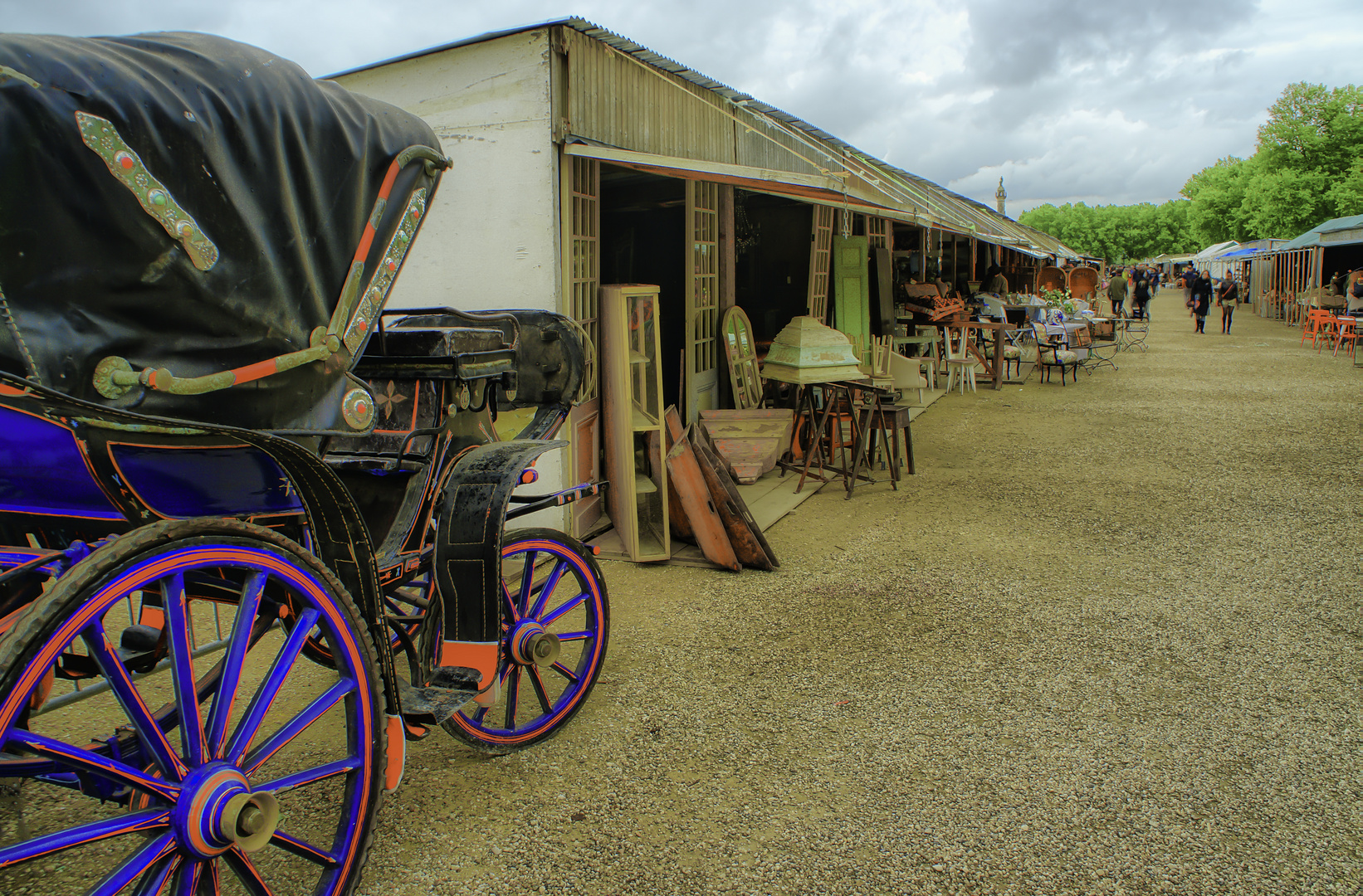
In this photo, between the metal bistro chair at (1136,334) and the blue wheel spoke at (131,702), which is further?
the metal bistro chair at (1136,334)

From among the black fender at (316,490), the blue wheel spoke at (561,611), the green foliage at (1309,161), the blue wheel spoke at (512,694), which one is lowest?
the blue wheel spoke at (512,694)

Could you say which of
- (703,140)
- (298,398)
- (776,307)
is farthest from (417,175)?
(776,307)

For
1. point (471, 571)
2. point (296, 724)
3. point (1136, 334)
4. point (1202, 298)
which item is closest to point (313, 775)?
point (296, 724)

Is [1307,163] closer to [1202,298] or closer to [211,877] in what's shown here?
[1202,298]

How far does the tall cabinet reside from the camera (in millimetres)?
5500

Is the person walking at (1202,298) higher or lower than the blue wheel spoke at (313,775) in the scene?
higher

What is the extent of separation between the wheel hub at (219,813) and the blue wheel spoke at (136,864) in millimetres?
32

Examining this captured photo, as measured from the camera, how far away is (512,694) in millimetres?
3268

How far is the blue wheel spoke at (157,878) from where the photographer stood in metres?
1.79

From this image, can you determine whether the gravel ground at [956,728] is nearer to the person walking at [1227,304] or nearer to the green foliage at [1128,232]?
the person walking at [1227,304]

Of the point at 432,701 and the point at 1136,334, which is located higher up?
the point at 1136,334

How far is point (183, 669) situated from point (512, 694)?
1.55m

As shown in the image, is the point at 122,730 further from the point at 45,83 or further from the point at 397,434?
the point at 45,83

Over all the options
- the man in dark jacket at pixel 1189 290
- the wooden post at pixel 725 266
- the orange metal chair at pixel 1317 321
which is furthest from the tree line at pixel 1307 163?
the wooden post at pixel 725 266
